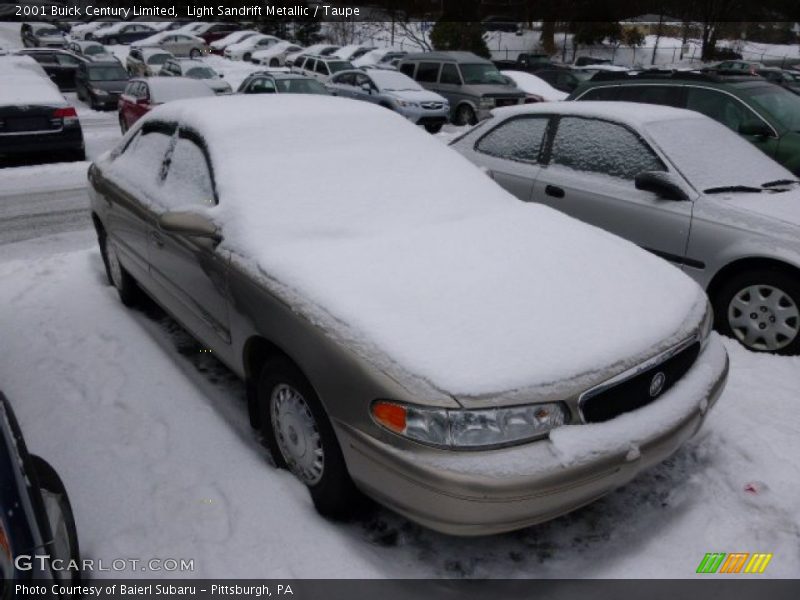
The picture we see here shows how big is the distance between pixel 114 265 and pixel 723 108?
239 inches

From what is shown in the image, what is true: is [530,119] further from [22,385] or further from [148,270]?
[22,385]

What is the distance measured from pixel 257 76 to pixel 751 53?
3591cm

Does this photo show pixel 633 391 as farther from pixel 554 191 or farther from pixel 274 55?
pixel 274 55

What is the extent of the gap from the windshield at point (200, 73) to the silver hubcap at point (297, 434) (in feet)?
62.6

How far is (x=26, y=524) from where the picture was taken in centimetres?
191

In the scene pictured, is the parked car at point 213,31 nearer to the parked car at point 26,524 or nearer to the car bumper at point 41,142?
the car bumper at point 41,142

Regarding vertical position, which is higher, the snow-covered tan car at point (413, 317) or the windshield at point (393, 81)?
the snow-covered tan car at point (413, 317)

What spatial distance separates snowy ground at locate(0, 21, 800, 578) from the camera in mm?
2686

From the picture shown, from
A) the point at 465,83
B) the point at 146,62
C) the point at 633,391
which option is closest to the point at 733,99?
the point at 633,391

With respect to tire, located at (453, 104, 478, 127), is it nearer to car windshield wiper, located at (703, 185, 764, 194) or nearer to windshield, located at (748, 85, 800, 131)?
windshield, located at (748, 85, 800, 131)

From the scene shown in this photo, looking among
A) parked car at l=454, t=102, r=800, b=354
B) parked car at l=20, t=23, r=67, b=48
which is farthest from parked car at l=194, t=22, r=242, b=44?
parked car at l=454, t=102, r=800, b=354

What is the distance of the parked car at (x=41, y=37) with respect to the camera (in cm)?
3344

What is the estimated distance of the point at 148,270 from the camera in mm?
4215

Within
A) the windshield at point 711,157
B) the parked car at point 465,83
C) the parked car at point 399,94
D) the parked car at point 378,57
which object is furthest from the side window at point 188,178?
the parked car at point 378,57
